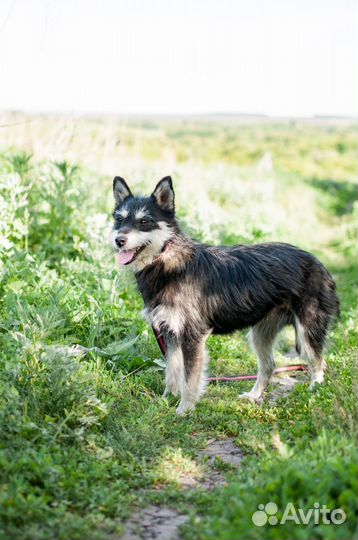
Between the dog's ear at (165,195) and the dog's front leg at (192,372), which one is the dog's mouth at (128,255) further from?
the dog's front leg at (192,372)

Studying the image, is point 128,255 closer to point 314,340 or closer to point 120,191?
point 120,191

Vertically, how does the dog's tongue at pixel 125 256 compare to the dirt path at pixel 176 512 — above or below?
above

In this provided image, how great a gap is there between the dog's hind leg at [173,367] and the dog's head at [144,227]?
761 mm

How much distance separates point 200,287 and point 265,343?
994 millimetres

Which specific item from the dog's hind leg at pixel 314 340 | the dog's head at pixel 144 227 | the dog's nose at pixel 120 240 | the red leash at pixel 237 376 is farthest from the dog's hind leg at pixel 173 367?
the dog's hind leg at pixel 314 340

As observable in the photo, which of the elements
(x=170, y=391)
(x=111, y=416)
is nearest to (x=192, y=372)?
(x=170, y=391)

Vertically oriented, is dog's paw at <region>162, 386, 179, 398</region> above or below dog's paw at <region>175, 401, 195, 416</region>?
above

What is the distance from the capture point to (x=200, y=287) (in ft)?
18.4

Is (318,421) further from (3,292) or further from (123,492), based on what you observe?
(3,292)

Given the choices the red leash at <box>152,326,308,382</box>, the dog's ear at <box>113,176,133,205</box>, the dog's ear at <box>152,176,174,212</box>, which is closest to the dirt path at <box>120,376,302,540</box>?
the red leash at <box>152,326,308,382</box>

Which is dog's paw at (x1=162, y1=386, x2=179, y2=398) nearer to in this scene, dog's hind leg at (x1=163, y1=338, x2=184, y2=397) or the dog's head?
dog's hind leg at (x1=163, y1=338, x2=184, y2=397)

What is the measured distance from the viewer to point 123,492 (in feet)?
12.7

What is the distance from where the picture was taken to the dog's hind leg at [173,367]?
18.3ft

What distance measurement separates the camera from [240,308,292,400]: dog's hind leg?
597 cm
